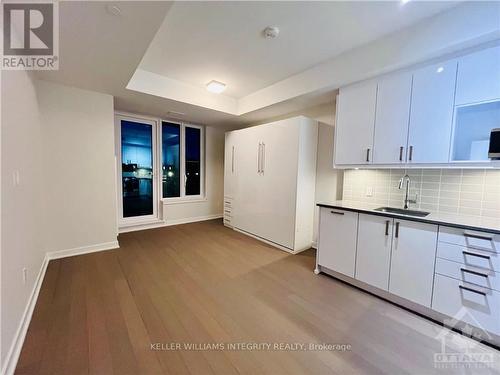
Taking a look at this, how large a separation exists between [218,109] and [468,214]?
3.71m

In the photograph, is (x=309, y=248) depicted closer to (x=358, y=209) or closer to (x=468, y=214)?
(x=358, y=209)

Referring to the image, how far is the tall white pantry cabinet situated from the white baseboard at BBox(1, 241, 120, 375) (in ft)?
8.01

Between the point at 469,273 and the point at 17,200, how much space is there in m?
3.72

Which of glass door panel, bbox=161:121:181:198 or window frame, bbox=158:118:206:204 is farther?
glass door panel, bbox=161:121:181:198

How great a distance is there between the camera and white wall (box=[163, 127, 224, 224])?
5160 mm

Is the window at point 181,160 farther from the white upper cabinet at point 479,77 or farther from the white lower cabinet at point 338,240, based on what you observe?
the white upper cabinet at point 479,77

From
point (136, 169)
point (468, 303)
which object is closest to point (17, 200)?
point (136, 169)

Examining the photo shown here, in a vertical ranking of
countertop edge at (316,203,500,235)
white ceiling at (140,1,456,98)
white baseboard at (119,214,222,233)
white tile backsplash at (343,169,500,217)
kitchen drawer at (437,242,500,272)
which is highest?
white ceiling at (140,1,456,98)

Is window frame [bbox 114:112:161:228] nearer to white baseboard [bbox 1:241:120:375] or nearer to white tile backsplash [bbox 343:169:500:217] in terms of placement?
white baseboard [bbox 1:241:120:375]

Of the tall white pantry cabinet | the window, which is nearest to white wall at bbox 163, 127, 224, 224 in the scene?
the window

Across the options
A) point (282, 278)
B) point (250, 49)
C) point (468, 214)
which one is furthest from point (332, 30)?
point (282, 278)

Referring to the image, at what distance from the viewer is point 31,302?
1920mm

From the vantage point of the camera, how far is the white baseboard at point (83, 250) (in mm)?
2954

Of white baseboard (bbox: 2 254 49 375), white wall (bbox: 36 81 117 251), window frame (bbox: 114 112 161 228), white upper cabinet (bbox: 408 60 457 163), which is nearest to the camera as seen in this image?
white baseboard (bbox: 2 254 49 375)
